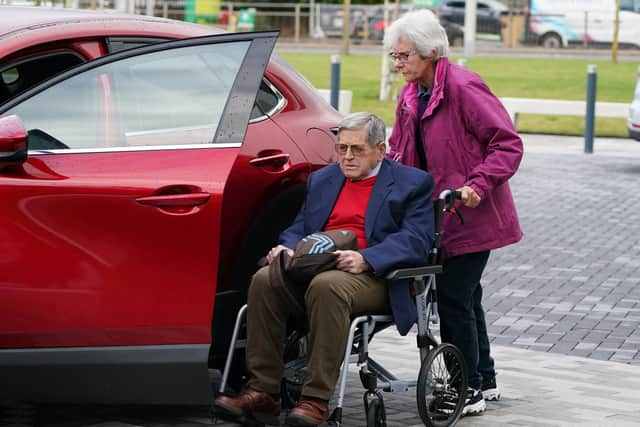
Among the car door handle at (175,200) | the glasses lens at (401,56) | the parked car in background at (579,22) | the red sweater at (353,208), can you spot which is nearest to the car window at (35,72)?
the car door handle at (175,200)

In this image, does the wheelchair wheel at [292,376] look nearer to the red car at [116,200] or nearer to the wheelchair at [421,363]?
the wheelchair at [421,363]

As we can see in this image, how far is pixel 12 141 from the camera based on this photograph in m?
4.63

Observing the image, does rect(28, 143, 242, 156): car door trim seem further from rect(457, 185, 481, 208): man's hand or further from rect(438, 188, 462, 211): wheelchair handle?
rect(457, 185, 481, 208): man's hand

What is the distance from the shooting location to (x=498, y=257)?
33.6ft

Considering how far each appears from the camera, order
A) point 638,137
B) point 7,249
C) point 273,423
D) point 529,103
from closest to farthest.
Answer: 1. point 7,249
2. point 273,423
3. point 638,137
4. point 529,103

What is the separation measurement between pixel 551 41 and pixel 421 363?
41.9 m

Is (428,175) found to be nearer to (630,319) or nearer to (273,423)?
(273,423)

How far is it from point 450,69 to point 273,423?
158 centimetres

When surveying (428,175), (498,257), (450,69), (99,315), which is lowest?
(498,257)

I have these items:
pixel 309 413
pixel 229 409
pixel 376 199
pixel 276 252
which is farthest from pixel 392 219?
pixel 229 409

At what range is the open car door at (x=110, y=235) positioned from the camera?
4734 mm

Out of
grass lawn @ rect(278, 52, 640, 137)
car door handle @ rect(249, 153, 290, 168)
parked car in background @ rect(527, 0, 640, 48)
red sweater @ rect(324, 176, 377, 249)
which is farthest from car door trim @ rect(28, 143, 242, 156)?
parked car in background @ rect(527, 0, 640, 48)

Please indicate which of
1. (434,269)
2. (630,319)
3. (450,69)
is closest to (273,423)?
(434,269)

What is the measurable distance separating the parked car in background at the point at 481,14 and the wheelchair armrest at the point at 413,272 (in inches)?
1683
